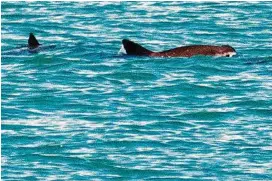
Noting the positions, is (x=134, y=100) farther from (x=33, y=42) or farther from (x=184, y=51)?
(x=33, y=42)

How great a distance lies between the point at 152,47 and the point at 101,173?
515 inches

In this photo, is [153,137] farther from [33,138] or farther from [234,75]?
[234,75]

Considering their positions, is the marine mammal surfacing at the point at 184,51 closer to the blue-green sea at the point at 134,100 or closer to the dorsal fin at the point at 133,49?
the dorsal fin at the point at 133,49

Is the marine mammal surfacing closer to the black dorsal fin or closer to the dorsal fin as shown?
the dorsal fin

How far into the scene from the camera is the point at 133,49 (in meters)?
30.2

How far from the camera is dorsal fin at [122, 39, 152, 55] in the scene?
29938mm

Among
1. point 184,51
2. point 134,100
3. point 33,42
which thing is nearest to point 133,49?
point 184,51

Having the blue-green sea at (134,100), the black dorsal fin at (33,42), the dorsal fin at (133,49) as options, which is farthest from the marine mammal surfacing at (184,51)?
the black dorsal fin at (33,42)

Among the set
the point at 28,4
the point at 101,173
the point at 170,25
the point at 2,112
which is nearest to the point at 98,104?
the point at 2,112

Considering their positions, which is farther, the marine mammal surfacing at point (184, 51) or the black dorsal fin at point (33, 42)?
the black dorsal fin at point (33, 42)

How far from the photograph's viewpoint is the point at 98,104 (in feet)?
81.1

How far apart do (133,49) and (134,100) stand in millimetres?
5212

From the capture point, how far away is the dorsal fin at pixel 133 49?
98.2 ft

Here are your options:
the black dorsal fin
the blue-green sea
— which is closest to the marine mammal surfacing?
the blue-green sea
